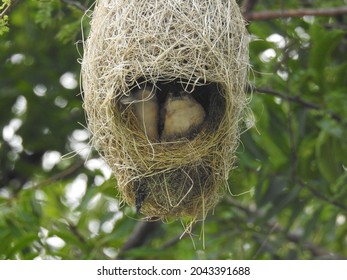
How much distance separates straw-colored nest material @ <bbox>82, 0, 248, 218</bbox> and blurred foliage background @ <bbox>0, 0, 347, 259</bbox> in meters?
0.51

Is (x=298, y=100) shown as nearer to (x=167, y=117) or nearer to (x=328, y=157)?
(x=328, y=157)

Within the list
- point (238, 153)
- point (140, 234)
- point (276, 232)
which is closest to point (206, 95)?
point (238, 153)

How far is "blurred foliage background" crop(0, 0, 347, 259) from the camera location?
3436mm

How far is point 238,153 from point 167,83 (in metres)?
0.55

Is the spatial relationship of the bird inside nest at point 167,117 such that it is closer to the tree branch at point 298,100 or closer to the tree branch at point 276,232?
the tree branch at point 298,100

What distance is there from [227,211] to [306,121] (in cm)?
53

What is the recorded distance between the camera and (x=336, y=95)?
3541 millimetres

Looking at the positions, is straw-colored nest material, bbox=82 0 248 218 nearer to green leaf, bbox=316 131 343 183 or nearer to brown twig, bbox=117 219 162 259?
green leaf, bbox=316 131 343 183

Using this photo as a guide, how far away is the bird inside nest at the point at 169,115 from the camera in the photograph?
269cm

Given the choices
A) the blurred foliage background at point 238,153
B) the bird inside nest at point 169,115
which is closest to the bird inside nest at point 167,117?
the bird inside nest at point 169,115

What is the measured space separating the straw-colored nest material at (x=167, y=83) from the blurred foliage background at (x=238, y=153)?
1.67ft

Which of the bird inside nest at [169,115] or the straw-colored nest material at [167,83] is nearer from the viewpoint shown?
the straw-colored nest material at [167,83]

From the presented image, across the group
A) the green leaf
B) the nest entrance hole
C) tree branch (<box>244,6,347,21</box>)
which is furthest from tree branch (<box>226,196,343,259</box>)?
the nest entrance hole

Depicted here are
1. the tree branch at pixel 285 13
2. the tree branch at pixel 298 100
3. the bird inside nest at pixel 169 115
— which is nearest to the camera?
the bird inside nest at pixel 169 115
